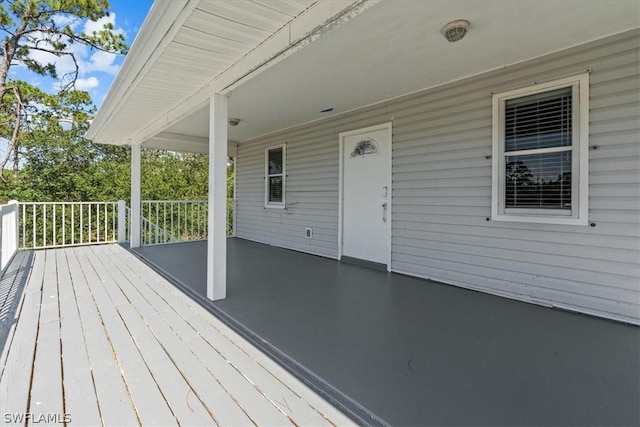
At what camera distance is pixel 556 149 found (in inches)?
112

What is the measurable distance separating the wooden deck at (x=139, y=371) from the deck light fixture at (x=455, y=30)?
275 centimetres

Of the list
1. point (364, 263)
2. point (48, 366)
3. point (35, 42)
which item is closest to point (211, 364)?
point (48, 366)

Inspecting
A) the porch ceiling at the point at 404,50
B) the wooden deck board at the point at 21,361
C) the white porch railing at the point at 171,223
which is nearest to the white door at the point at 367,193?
the porch ceiling at the point at 404,50

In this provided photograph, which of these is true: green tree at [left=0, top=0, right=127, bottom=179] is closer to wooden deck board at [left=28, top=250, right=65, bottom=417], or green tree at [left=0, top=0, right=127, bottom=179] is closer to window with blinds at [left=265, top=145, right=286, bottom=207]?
window with blinds at [left=265, top=145, right=286, bottom=207]

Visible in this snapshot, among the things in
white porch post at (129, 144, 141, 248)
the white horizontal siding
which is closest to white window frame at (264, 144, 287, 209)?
the white horizontal siding

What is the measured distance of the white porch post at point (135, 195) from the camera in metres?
5.86

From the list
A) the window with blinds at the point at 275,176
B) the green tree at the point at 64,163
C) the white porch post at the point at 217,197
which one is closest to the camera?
the white porch post at the point at 217,197

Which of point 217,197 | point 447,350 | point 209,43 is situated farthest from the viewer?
point 217,197

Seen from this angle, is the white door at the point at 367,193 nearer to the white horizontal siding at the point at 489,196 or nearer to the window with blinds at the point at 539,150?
the white horizontal siding at the point at 489,196

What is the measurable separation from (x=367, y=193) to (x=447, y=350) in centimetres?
274

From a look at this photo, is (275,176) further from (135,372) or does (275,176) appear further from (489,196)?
(135,372)

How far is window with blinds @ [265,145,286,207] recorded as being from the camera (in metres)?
A: 6.17

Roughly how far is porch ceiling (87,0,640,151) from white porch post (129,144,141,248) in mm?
1623

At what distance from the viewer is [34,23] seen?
27.5ft
